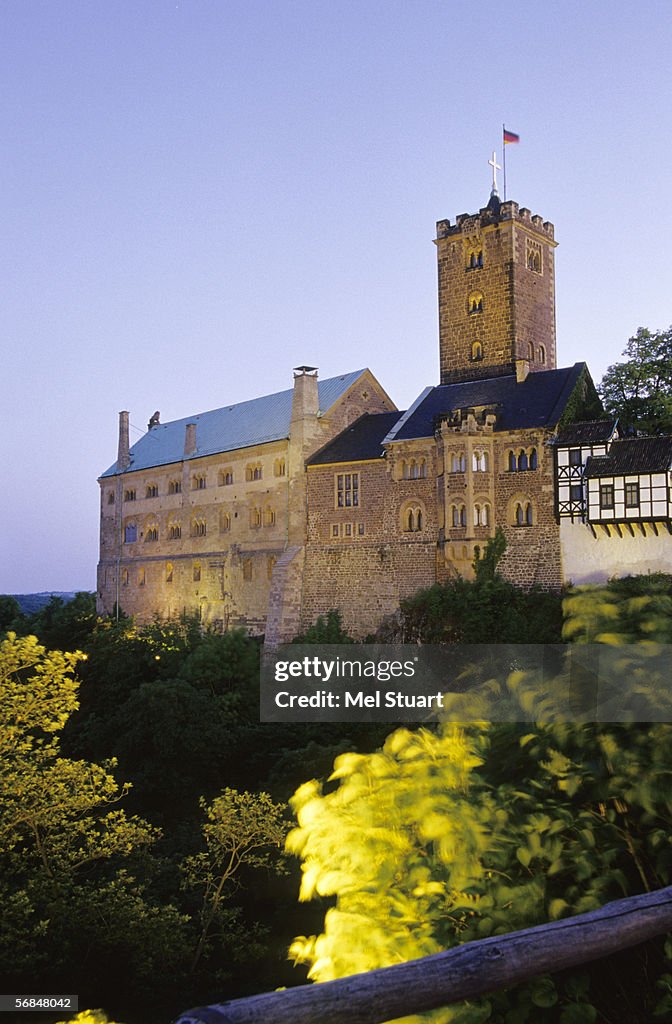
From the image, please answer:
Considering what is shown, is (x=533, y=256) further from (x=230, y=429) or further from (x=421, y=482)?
(x=230, y=429)

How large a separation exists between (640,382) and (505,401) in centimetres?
606

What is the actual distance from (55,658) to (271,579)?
2736 cm

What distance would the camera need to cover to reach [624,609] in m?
7.21

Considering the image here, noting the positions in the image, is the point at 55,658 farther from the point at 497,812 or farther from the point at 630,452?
the point at 630,452

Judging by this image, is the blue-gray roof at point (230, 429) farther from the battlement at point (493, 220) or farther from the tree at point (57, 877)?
the tree at point (57, 877)

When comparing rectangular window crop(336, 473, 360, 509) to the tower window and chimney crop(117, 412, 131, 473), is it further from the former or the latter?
chimney crop(117, 412, 131, 473)

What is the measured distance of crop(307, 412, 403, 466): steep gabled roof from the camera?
4438 centimetres

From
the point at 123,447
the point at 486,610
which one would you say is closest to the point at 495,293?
the point at 486,610

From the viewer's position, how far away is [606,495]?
120 ft

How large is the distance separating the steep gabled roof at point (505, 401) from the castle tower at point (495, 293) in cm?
243

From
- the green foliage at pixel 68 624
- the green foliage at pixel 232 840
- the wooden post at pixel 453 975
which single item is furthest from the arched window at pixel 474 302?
the wooden post at pixel 453 975

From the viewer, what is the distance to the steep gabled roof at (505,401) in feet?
129

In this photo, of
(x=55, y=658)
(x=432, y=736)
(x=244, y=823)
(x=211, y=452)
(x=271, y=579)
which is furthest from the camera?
(x=211, y=452)

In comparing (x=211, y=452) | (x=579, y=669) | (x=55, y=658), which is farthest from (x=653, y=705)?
(x=211, y=452)
